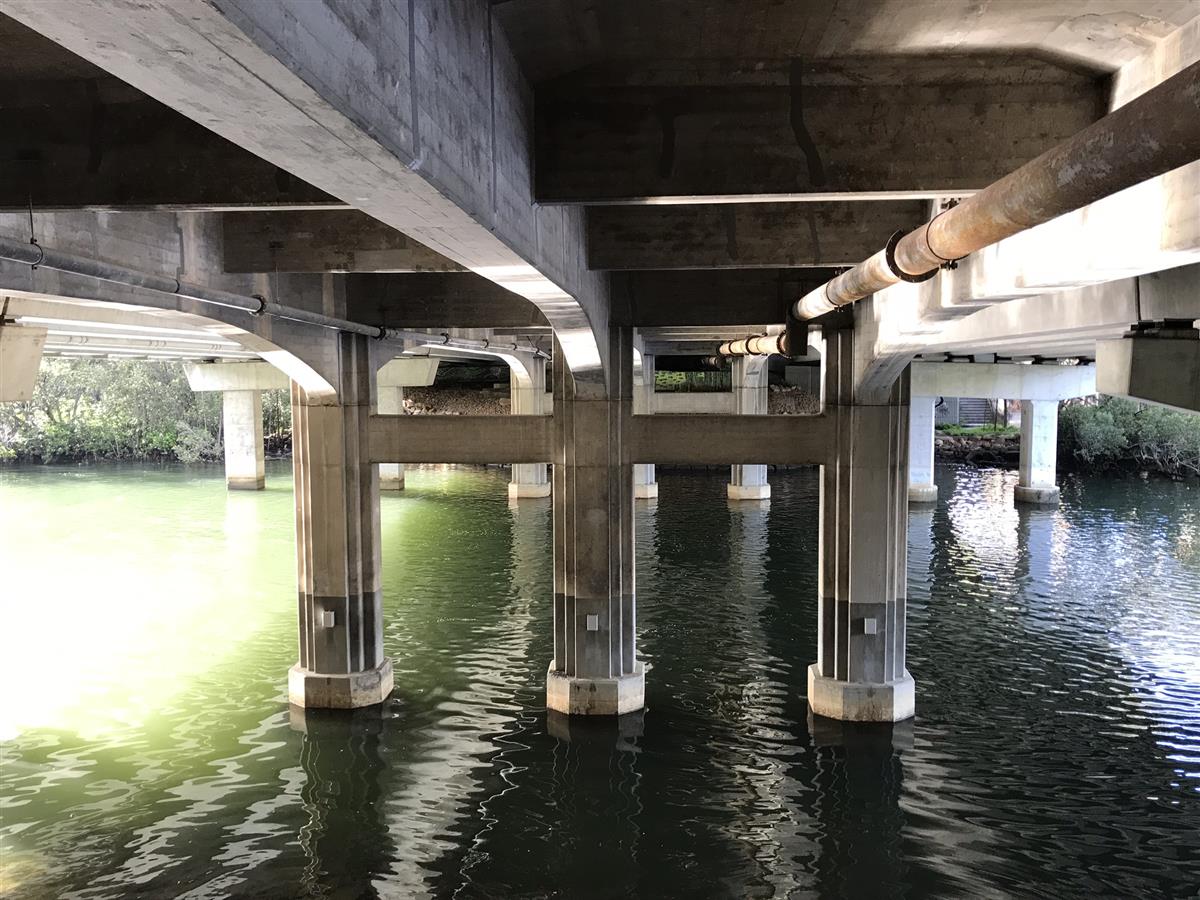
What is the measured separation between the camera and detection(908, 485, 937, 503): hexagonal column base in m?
34.4

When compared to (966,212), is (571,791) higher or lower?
lower

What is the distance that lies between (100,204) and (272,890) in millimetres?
7572

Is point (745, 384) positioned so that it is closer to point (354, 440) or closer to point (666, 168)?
point (354, 440)

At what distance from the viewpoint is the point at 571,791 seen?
12547mm

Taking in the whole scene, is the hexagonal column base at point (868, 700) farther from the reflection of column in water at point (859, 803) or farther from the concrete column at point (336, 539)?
the concrete column at point (336, 539)

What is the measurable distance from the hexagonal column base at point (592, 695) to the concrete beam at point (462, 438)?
141 inches

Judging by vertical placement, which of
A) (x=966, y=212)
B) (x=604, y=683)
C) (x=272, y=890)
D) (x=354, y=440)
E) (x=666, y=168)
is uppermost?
(x=666, y=168)

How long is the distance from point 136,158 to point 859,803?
10934 mm

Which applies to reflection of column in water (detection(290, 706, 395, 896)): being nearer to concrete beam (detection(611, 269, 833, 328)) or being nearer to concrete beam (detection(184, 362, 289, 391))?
concrete beam (detection(611, 269, 833, 328))

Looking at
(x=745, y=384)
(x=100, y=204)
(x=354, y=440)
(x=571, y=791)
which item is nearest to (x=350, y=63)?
(x=100, y=204)

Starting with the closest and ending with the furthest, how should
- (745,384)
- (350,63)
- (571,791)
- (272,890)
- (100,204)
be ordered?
(350,63), (100,204), (272,890), (571,791), (745,384)

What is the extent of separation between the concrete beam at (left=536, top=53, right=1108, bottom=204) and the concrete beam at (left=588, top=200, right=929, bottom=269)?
3.46 m

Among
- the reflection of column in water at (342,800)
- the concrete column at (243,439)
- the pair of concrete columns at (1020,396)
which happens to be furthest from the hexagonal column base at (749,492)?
the reflection of column in water at (342,800)

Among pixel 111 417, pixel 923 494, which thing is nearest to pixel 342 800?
pixel 923 494
